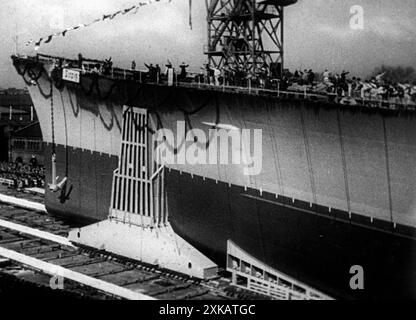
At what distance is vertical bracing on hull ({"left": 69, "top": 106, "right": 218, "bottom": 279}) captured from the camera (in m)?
18.2

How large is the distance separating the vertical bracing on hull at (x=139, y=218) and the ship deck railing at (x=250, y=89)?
56.2 inches

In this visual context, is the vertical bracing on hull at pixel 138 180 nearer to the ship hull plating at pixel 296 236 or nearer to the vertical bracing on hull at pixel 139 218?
the vertical bracing on hull at pixel 139 218

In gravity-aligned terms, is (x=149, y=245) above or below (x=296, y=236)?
below

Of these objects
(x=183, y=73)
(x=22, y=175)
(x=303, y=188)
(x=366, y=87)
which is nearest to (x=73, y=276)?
(x=183, y=73)

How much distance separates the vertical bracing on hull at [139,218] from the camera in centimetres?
1817

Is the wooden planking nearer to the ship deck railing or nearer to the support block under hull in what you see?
the support block under hull

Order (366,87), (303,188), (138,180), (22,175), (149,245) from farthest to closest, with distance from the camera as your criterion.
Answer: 1. (22,175)
2. (138,180)
3. (149,245)
4. (303,188)
5. (366,87)

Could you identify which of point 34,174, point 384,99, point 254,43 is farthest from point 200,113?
point 34,174

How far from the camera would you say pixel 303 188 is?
594 inches

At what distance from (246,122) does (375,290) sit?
5.90 metres

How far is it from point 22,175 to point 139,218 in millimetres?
19505

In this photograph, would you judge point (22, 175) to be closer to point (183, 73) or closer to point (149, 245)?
point (149, 245)

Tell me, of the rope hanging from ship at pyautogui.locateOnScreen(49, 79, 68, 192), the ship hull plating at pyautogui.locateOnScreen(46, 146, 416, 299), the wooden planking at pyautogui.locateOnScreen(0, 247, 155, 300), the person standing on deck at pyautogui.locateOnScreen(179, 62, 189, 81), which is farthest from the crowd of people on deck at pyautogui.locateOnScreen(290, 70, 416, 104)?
A: the rope hanging from ship at pyautogui.locateOnScreen(49, 79, 68, 192)

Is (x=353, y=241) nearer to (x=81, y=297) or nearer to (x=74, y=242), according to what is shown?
(x=81, y=297)
